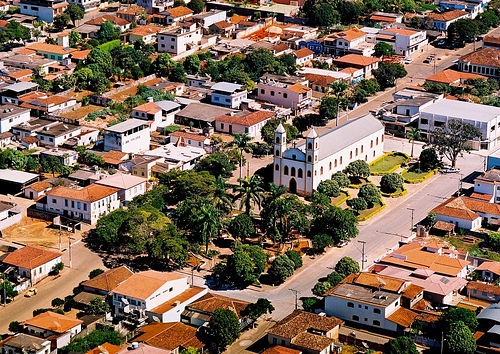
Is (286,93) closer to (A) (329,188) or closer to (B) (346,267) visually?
(A) (329,188)

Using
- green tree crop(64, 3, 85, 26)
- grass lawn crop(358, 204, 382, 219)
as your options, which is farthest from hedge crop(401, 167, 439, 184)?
green tree crop(64, 3, 85, 26)

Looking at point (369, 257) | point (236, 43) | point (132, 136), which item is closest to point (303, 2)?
point (236, 43)

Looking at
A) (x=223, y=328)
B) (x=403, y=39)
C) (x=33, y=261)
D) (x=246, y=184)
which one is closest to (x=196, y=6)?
(x=403, y=39)

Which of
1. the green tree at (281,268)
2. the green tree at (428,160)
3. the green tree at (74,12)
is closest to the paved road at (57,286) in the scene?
the green tree at (281,268)

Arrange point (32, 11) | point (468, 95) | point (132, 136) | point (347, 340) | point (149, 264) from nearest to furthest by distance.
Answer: point (347, 340)
point (149, 264)
point (132, 136)
point (468, 95)
point (32, 11)

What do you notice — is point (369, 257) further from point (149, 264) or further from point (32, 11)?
point (32, 11)

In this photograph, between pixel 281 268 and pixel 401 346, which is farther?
pixel 281 268
